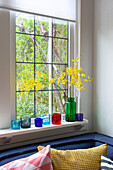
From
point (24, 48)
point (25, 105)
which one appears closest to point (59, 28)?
point (24, 48)

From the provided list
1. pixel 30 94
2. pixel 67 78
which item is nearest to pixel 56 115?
pixel 30 94

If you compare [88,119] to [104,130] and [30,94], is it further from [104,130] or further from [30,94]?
[30,94]

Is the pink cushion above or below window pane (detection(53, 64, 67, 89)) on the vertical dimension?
below

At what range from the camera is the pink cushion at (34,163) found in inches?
54.7

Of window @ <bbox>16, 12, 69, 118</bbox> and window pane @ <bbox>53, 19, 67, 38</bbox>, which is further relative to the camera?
window pane @ <bbox>53, 19, 67, 38</bbox>

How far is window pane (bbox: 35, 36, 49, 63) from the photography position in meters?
2.17

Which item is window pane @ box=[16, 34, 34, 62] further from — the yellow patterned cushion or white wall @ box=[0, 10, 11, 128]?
the yellow patterned cushion

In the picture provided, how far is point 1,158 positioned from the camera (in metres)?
1.65

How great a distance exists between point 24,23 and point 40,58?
38 centimetres

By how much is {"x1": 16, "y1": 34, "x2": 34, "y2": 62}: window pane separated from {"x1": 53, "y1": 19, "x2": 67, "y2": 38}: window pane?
0.30 metres

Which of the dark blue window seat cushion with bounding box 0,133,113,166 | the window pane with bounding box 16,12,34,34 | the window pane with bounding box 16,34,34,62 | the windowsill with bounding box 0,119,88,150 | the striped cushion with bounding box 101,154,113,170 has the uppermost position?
the window pane with bounding box 16,12,34,34

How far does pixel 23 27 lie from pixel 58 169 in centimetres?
135

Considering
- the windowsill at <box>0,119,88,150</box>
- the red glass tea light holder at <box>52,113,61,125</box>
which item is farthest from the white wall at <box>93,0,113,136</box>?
the red glass tea light holder at <box>52,113,61,125</box>

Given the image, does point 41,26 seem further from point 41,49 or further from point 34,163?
point 34,163
